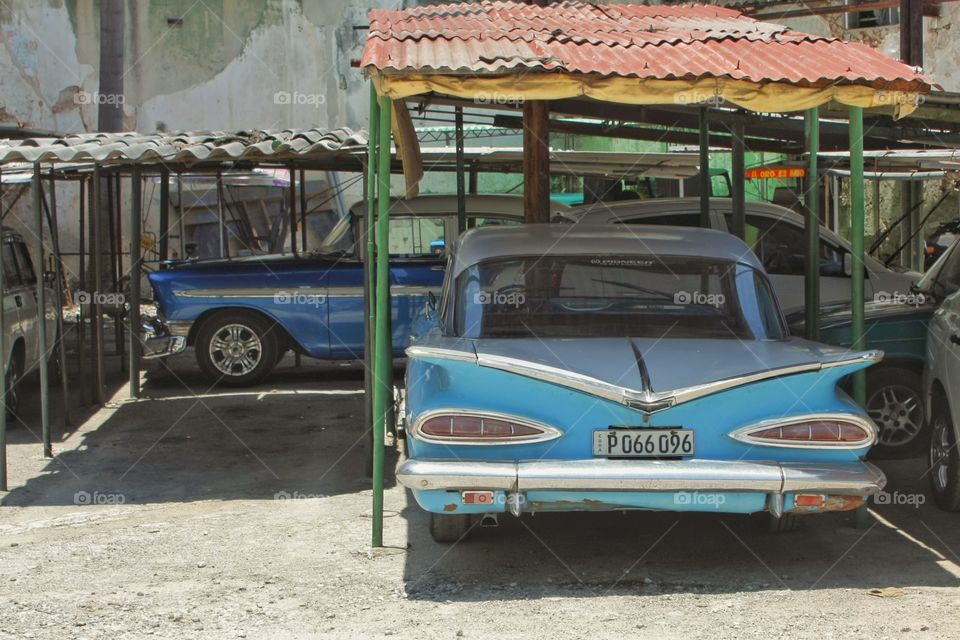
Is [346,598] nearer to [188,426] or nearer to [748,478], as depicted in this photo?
[748,478]

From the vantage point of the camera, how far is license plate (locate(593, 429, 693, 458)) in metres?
5.27

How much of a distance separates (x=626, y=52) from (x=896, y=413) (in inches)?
132

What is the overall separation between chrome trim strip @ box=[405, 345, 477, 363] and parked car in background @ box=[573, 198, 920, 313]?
250 inches

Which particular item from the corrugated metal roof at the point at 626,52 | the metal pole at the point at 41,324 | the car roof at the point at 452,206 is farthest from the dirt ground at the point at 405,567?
the car roof at the point at 452,206

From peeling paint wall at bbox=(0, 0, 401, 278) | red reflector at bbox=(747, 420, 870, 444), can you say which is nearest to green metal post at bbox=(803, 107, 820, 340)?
red reflector at bbox=(747, 420, 870, 444)

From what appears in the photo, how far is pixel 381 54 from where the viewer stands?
19.2 feet

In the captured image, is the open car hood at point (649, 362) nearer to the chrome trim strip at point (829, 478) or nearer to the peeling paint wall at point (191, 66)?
the chrome trim strip at point (829, 478)

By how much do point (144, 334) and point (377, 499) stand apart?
6.35 m

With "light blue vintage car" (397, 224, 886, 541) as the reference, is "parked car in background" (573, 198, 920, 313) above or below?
above

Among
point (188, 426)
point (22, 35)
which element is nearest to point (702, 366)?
point (188, 426)

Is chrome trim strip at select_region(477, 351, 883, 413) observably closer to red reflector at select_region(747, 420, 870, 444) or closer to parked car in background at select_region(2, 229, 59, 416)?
red reflector at select_region(747, 420, 870, 444)

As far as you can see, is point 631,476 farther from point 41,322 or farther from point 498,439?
point 41,322

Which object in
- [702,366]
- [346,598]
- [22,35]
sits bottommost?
[346,598]

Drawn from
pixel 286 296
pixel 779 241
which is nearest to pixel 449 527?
pixel 286 296
